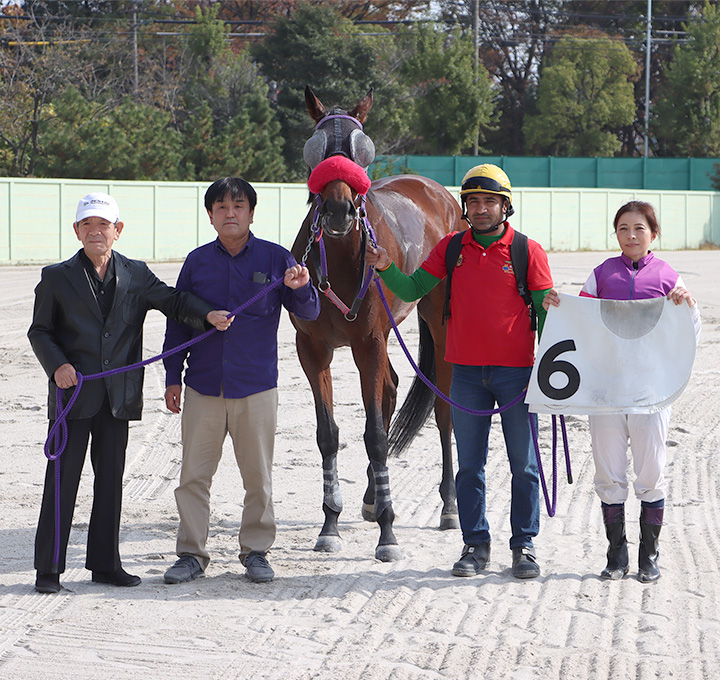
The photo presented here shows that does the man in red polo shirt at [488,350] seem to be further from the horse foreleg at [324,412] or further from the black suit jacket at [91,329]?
the black suit jacket at [91,329]

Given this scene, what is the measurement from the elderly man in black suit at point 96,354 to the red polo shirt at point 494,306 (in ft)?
3.65

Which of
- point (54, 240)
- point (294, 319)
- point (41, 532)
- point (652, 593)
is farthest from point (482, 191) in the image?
point (54, 240)

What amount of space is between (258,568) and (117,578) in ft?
2.09

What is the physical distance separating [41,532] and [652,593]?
2705mm

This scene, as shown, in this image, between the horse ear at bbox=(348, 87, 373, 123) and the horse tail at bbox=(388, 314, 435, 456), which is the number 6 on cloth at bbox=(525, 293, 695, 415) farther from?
the horse tail at bbox=(388, 314, 435, 456)

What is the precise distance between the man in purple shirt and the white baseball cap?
0.43 meters

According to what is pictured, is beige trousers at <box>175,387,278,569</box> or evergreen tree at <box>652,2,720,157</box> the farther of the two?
evergreen tree at <box>652,2,720,157</box>

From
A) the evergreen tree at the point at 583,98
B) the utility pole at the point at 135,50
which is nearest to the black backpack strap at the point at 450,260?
the utility pole at the point at 135,50

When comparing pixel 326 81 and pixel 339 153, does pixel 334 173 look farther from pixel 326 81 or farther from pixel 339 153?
pixel 326 81

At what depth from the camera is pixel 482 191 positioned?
4492 millimetres

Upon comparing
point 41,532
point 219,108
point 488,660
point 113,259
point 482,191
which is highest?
point 219,108

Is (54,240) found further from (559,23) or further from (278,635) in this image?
(559,23)

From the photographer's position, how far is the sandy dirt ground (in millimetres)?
3564

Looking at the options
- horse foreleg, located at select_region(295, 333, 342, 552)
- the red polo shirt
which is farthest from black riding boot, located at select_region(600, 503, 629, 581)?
horse foreleg, located at select_region(295, 333, 342, 552)
